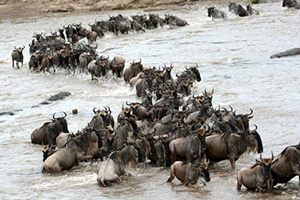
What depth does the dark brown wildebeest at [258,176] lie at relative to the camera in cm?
945

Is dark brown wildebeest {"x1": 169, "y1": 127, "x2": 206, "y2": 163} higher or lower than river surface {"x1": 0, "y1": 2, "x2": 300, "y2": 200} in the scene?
higher

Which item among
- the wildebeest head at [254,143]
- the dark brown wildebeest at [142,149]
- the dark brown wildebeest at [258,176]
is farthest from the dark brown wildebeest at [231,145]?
the dark brown wildebeest at [258,176]

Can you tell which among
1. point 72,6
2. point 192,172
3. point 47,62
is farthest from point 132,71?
point 72,6

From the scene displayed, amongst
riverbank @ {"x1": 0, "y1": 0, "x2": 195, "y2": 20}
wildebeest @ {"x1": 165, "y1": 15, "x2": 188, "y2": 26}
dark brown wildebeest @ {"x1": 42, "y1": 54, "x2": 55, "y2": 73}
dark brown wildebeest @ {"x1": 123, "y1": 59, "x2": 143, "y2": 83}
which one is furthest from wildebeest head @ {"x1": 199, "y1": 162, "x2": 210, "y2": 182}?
riverbank @ {"x1": 0, "y1": 0, "x2": 195, "y2": 20}

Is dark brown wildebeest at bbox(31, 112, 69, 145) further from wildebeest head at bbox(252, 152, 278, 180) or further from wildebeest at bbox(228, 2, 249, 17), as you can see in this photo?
wildebeest at bbox(228, 2, 249, 17)

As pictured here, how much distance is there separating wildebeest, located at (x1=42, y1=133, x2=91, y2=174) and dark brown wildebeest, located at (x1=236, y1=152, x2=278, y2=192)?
11.6ft

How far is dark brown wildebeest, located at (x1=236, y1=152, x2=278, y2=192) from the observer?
31.0 ft

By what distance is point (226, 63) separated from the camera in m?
22.1

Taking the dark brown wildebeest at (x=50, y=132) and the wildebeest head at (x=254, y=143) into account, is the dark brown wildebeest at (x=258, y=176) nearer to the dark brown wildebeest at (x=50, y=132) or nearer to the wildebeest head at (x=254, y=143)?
the wildebeest head at (x=254, y=143)

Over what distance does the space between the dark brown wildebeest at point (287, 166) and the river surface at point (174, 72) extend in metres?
0.21

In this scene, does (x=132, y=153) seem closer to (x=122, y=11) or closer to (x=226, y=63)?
(x=226, y=63)

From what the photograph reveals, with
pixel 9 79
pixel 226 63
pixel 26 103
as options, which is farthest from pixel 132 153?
pixel 9 79

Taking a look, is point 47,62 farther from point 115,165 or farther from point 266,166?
point 266,166

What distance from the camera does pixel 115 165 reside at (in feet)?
36.9
